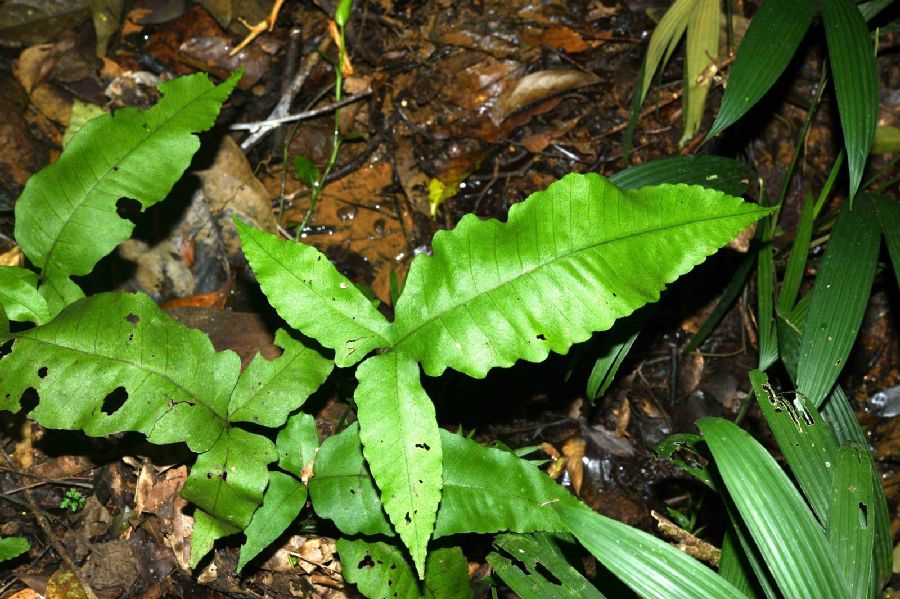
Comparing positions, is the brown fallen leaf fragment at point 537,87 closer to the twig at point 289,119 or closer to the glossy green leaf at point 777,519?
the twig at point 289,119

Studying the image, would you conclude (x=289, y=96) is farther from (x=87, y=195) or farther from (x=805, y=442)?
(x=805, y=442)

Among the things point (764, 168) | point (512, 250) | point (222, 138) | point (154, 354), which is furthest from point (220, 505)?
point (764, 168)

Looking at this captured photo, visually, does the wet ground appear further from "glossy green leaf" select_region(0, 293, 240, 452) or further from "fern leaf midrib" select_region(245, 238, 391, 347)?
"fern leaf midrib" select_region(245, 238, 391, 347)

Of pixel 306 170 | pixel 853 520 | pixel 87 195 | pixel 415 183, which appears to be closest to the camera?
pixel 853 520

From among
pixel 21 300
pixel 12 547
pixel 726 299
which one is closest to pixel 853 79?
pixel 726 299

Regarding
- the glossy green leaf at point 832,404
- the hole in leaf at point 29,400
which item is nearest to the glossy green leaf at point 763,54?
the glossy green leaf at point 832,404

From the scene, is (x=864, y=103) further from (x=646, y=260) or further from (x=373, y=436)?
(x=373, y=436)

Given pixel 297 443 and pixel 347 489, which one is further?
pixel 297 443

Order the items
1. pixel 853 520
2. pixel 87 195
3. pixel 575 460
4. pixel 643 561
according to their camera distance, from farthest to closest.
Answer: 1. pixel 575 460
2. pixel 87 195
3. pixel 853 520
4. pixel 643 561

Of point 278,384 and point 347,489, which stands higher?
point 278,384
